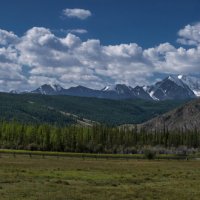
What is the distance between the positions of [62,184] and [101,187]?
3.92m

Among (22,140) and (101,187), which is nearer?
(101,187)

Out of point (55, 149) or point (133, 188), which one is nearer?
point (133, 188)

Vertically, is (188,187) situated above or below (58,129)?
below

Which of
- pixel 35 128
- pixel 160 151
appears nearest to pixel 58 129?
pixel 35 128

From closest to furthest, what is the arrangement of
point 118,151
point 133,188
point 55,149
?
1. point 133,188
2. point 55,149
3. point 118,151

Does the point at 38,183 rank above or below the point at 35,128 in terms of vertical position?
below

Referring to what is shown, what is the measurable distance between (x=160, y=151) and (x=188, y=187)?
493 ft

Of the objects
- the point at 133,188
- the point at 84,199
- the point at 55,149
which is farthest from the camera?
the point at 55,149

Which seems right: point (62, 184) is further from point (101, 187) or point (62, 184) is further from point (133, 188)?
point (133, 188)

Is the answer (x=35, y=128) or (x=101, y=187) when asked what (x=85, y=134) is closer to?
(x=35, y=128)

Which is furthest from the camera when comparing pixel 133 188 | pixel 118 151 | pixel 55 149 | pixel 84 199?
pixel 118 151

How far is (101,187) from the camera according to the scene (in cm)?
4147

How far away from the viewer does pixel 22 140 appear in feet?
575

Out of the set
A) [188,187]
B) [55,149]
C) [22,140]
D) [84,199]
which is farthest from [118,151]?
[84,199]
